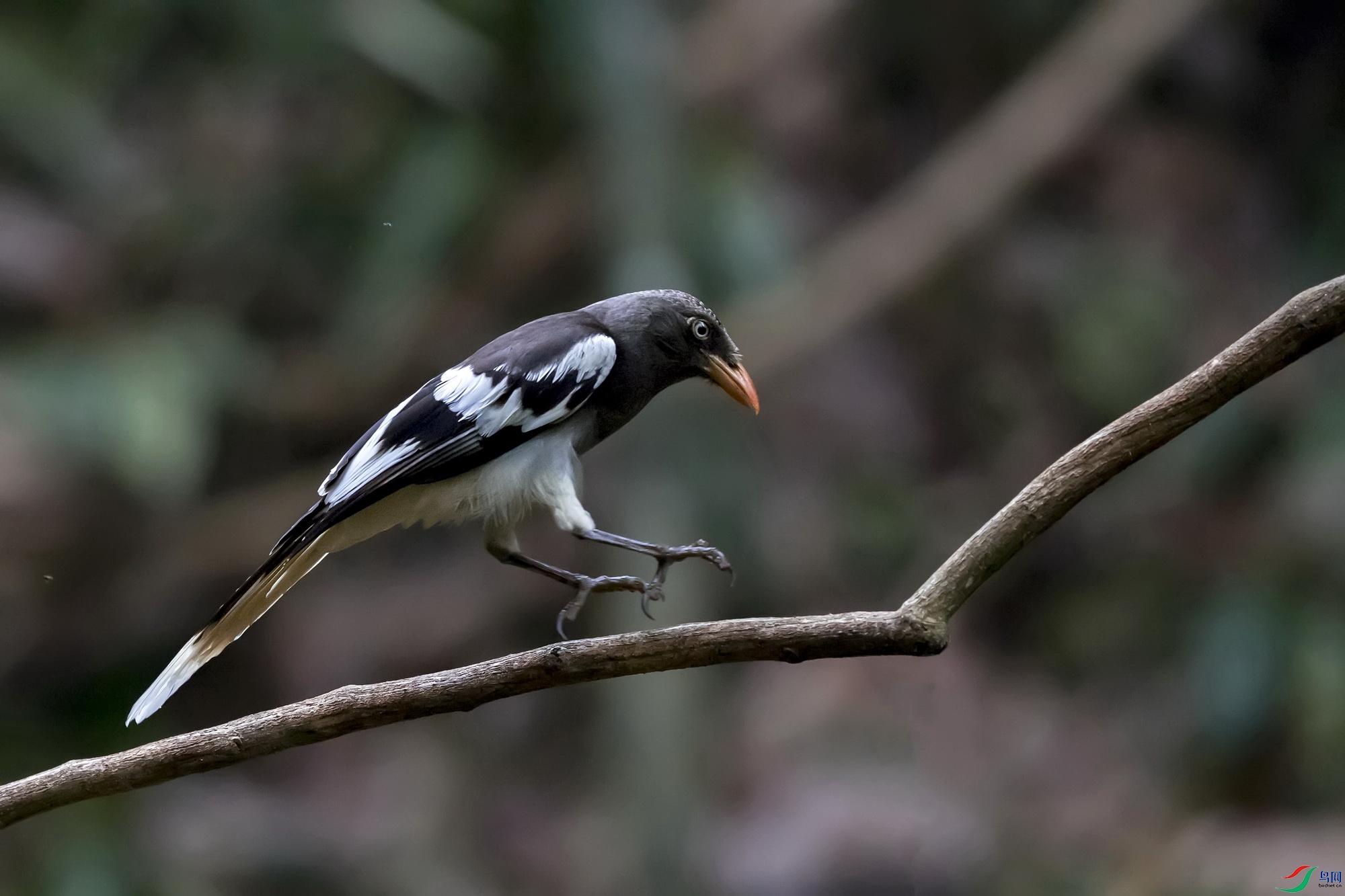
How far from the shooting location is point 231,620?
191cm

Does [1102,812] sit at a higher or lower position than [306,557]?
lower

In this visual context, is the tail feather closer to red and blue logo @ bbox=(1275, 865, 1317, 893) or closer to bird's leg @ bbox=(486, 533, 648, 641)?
bird's leg @ bbox=(486, 533, 648, 641)

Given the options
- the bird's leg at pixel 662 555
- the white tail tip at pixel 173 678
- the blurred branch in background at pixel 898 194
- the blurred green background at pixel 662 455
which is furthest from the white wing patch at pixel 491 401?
the blurred branch in background at pixel 898 194

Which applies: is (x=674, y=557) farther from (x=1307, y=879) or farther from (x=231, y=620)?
(x=1307, y=879)

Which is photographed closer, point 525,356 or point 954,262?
point 525,356

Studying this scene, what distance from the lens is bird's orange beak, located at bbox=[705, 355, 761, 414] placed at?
1.97 metres

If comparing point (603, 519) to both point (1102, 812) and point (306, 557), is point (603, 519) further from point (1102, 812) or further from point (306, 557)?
point (1102, 812)

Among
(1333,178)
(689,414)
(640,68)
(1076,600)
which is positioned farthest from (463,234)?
(1333,178)

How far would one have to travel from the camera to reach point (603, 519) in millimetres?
3684

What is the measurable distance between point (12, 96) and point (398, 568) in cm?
256

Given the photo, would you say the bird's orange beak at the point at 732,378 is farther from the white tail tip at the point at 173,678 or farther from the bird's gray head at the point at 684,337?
the white tail tip at the point at 173,678

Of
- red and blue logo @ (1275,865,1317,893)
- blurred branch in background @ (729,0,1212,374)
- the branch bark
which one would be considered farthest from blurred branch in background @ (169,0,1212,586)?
the branch bark

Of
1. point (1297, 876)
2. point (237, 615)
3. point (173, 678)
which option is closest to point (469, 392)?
point (237, 615)

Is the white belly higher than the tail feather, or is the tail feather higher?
the white belly
